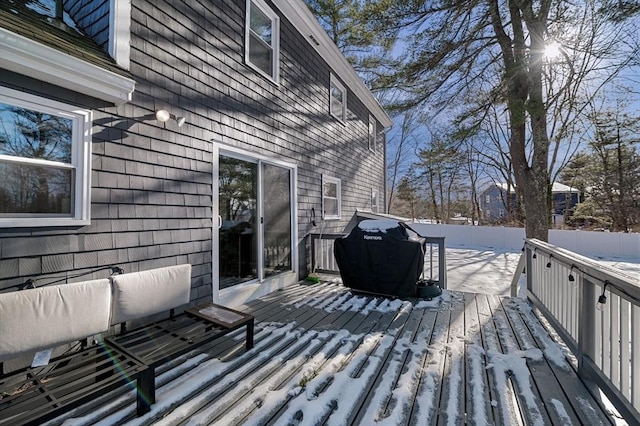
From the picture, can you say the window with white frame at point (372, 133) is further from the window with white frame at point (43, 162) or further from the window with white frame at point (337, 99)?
the window with white frame at point (43, 162)

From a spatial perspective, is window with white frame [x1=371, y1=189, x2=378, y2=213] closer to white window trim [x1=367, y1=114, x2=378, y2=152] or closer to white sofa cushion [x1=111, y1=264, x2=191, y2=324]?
white window trim [x1=367, y1=114, x2=378, y2=152]

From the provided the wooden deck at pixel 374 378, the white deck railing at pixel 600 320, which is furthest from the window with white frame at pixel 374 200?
the white deck railing at pixel 600 320

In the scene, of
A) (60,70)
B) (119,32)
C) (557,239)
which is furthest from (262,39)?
(557,239)

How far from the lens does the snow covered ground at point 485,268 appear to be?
6434 mm

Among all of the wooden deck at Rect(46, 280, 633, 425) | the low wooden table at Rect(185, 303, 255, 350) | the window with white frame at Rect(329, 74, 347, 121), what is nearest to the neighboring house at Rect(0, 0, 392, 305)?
the low wooden table at Rect(185, 303, 255, 350)

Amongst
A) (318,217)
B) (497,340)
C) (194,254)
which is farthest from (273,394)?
(318,217)

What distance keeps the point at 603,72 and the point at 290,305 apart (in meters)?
10.00

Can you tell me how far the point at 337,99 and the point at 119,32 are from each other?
5542 millimetres

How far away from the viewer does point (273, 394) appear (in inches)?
78.7

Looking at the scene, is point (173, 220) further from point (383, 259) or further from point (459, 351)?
point (459, 351)

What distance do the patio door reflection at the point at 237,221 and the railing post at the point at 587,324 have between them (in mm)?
3474

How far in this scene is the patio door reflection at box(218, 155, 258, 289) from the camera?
385 cm

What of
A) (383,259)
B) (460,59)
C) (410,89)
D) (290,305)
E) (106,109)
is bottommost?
(290,305)

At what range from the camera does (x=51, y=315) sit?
194 cm
